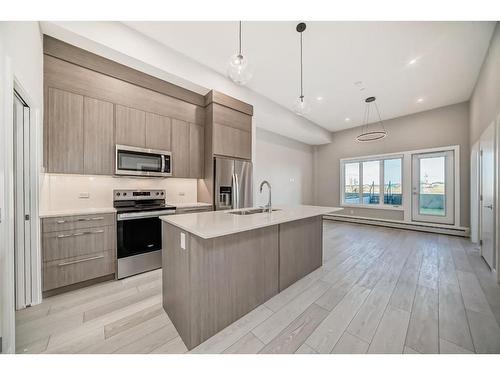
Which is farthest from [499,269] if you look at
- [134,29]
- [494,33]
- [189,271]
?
[134,29]

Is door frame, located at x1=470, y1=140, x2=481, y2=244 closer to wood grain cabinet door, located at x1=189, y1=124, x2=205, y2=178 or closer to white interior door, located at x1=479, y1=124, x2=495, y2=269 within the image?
white interior door, located at x1=479, y1=124, x2=495, y2=269

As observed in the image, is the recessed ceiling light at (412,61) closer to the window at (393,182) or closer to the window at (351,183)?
the window at (393,182)

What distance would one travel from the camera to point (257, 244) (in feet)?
5.96

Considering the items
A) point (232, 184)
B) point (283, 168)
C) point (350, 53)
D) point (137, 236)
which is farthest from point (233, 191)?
point (283, 168)

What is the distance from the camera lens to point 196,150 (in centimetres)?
347

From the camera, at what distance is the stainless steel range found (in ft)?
7.95

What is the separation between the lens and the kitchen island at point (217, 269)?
1.39 m

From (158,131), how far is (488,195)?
506 cm

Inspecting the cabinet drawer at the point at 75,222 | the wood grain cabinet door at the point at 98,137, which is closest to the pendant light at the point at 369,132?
the wood grain cabinet door at the point at 98,137

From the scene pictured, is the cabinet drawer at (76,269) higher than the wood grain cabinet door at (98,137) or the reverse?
the reverse

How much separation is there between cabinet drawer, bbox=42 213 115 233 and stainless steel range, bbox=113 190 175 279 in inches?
4.8

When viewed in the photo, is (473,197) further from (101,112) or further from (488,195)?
(101,112)

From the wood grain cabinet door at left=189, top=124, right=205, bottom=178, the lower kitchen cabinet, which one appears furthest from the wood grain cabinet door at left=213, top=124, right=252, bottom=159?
the lower kitchen cabinet
